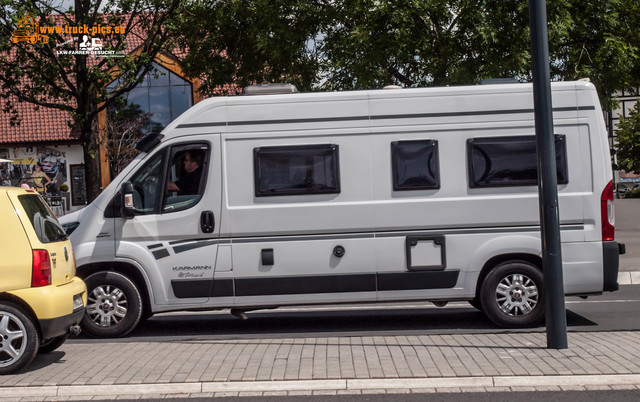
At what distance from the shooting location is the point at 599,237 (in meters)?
9.16

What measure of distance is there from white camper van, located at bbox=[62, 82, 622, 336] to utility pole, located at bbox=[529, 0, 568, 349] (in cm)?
192

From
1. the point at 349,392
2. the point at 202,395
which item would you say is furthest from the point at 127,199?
the point at 349,392

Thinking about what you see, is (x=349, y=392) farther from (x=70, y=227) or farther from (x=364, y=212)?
(x=70, y=227)

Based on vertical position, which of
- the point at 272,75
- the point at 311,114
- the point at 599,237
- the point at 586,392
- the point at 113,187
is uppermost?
the point at 272,75

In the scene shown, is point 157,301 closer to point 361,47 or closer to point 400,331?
point 400,331

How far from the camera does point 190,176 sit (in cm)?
930

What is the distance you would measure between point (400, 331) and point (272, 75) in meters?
13.9

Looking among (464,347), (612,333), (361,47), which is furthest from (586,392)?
(361,47)

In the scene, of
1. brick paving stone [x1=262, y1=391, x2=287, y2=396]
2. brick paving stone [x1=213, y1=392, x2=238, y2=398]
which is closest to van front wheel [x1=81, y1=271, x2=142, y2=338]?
brick paving stone [x1=213, y1=392, x2=238, y2=398]

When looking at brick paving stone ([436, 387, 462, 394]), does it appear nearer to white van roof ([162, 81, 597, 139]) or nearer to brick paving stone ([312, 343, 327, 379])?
brick paving stone ([312, 343, 327, 379])

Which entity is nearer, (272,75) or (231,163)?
(231,163)

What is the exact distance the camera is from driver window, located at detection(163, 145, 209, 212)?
9.25 m

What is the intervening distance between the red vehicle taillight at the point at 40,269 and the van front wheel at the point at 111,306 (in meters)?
1.89

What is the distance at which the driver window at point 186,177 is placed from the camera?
9.25m
